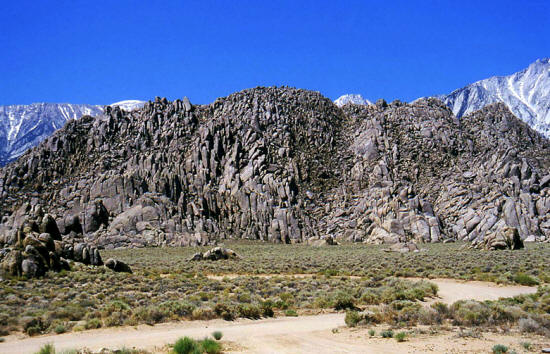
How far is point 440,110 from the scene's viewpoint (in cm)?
12006

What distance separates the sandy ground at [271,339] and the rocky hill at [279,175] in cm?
6578

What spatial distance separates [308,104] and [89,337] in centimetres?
11316

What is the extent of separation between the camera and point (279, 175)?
99.8 metres

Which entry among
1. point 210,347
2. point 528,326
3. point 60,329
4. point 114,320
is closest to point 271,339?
point 210,347

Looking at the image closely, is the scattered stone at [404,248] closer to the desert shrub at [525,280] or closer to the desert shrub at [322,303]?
the desert shrub at [525,280]

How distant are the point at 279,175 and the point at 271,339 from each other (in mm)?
85048

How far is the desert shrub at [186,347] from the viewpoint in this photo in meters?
12.7

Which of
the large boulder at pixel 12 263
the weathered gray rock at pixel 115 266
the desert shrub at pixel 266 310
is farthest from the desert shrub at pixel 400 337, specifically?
the weathered gray rock at pixel 115 266

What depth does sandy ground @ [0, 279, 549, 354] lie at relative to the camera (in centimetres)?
1383

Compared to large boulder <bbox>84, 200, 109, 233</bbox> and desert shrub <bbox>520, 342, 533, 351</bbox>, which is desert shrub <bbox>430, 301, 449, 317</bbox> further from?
large boulder <bbox>84, 200, 109, 233</bbox>

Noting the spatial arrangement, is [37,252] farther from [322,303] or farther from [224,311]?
[322,303]

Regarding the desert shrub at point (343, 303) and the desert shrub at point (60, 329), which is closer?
the desert shrub at point (60, 329)

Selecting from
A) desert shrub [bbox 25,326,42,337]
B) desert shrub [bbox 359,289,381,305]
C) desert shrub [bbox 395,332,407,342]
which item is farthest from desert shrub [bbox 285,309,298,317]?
desert shrub [bbox 25,326,42,337]

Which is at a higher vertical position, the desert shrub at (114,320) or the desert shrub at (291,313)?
the desert shrub at (114,320)
